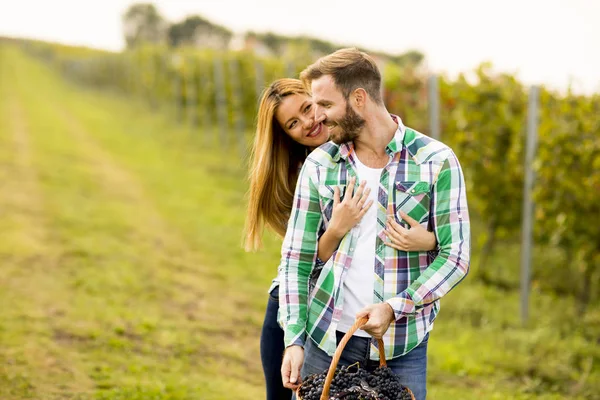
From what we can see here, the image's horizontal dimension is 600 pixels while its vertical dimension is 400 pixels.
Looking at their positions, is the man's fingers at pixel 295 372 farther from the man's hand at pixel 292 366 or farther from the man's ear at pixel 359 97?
the man's ear at pixel 359 97

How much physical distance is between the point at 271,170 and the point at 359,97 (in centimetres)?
72

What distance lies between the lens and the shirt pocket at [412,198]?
246 centimetres

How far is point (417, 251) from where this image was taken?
250 centimetres

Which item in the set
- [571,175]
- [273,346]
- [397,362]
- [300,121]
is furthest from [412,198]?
[571,175]

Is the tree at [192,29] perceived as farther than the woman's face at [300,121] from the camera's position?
Yes

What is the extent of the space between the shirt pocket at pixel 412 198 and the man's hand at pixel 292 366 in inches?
23.4

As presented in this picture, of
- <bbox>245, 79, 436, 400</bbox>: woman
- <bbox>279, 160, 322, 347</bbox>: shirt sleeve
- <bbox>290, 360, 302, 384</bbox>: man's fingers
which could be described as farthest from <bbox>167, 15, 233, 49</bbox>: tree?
<bbox>290, 360, 302, 384</bbox>: man's fingers

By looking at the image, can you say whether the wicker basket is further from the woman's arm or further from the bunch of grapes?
the woman's arm

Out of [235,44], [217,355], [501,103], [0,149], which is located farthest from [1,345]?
[235,44]

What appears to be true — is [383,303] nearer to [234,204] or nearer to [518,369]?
[518,369]

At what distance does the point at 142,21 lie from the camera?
262 ft

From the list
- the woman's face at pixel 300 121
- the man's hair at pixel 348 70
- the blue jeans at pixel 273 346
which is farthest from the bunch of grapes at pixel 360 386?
the woman's face at pixel 300 121

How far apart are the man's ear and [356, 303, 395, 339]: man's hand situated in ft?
2.25

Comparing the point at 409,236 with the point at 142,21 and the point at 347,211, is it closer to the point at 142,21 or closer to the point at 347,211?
the point at 347,211
